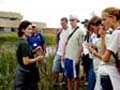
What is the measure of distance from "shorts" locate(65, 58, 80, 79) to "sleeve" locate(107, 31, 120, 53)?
424cm

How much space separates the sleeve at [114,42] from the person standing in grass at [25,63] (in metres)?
2.07

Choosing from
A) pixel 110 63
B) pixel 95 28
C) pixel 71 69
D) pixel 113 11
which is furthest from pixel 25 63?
pixel 71 69

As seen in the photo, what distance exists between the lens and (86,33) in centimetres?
1068

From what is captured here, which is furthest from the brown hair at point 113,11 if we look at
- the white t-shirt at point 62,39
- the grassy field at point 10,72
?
the grassy field at point 10,72

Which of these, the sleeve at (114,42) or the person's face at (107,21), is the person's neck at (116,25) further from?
the sleeve at (114,42)

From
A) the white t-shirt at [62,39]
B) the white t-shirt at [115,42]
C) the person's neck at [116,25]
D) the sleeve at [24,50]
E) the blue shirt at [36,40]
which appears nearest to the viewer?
the white t-shirt at [115,42]

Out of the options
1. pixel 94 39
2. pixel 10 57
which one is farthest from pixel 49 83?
pixel 94 39

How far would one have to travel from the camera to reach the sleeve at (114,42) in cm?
698

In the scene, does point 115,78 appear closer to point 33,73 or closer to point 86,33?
point 33,73

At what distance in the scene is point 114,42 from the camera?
23.0 feet

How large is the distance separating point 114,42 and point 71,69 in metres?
4.35

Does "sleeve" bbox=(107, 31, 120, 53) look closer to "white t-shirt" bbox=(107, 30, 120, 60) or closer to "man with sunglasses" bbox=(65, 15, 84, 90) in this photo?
"white t-shirt" bbox=(107, 30, 120, 60)

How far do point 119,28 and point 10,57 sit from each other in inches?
223

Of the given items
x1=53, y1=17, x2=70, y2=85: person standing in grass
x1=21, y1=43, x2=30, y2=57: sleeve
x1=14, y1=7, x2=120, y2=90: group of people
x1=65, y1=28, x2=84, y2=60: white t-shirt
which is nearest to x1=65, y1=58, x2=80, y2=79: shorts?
x1=14, y1=7, x2=120, y2=90: group of people
